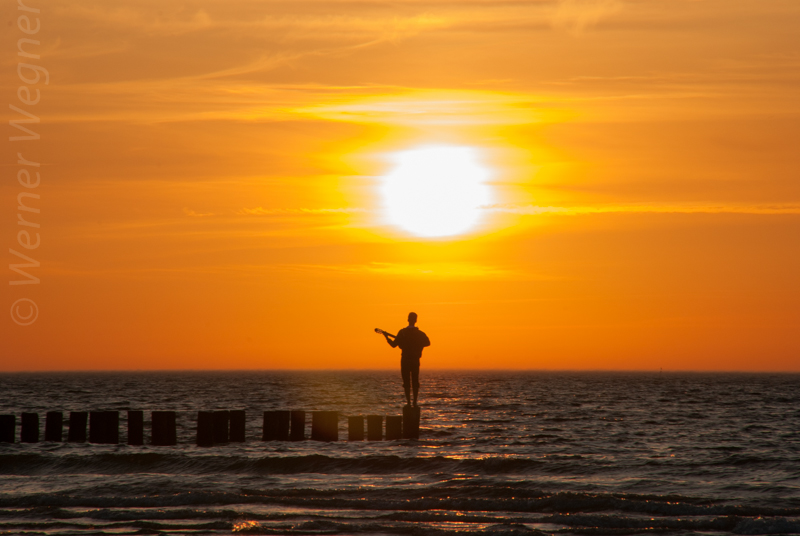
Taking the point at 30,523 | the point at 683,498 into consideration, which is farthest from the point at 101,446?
the point at 683,498

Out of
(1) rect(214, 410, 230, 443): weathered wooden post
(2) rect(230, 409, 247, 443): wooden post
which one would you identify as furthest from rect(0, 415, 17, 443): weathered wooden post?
(2) rect(230, 409, 247, 443): wooden post

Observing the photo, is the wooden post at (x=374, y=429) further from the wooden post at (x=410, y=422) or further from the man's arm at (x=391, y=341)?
the man's arm at (x=391, y=341)

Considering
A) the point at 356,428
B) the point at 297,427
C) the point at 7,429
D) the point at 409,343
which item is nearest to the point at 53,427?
the point at 7,429

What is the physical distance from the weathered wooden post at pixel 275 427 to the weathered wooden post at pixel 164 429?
2.26 meters

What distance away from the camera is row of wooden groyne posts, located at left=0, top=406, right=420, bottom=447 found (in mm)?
20078

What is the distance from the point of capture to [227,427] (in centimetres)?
2066

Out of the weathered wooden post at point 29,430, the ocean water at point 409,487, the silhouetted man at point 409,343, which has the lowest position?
the ocean water at point 409,487

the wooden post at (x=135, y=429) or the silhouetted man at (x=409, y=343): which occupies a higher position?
the silhouetted man at (x=409, y=343)

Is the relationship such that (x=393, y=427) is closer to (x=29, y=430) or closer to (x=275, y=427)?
(x=275, y=427)

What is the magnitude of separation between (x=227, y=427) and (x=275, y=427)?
50.7 inches

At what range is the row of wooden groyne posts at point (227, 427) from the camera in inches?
790

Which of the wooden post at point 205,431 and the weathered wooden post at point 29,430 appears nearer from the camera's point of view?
the wooden post at point 205,431

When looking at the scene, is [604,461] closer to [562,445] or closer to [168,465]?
[562,445]

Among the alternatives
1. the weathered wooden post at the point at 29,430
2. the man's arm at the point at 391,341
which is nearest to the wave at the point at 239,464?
the weathered wooden post at the point at 29,430
